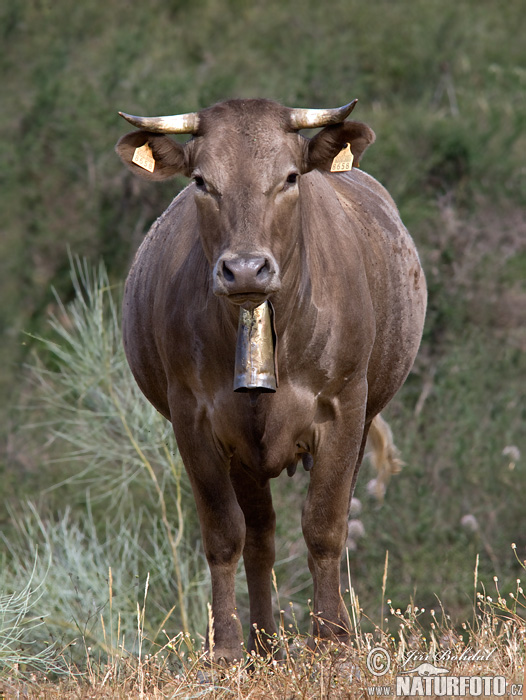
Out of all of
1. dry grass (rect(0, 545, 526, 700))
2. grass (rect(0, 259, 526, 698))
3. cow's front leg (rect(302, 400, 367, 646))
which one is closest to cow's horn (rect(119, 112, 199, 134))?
cow's front leg (rect(302, 400, 367, 646))

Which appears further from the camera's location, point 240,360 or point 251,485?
point 251,485

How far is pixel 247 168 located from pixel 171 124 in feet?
1.71

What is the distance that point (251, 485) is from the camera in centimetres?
618

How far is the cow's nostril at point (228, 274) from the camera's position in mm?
4535

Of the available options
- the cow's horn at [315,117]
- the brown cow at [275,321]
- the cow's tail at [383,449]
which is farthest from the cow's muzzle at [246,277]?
the cow's tail at [383,449]

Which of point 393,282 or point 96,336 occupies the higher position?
point 393,282

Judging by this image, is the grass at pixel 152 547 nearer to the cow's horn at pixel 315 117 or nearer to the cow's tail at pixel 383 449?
the cow's tail at pixel 383 449

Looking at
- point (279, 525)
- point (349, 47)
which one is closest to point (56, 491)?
point (279, 525)

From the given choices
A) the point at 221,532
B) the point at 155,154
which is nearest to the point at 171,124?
the point at 155,154

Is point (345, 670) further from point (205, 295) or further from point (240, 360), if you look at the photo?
point (205, 295)

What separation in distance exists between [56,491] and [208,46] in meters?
11.9

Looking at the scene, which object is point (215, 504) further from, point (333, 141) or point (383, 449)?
point (383, 449)

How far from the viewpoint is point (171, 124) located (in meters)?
5.21

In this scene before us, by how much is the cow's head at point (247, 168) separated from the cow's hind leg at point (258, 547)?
1541mm
